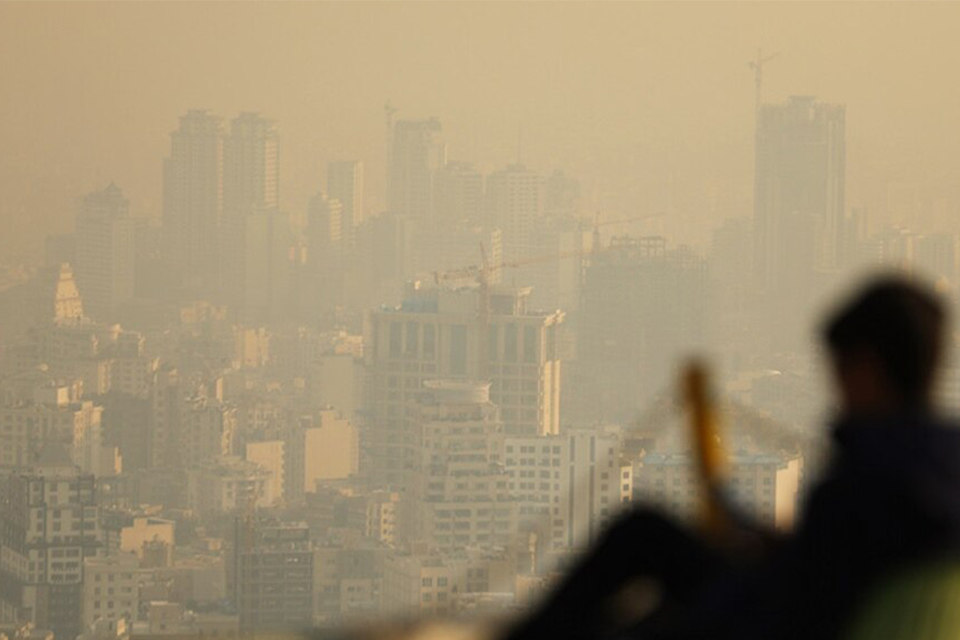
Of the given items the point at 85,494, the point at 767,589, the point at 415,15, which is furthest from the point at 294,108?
the point at 767,589

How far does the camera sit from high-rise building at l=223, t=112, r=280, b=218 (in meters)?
67.7

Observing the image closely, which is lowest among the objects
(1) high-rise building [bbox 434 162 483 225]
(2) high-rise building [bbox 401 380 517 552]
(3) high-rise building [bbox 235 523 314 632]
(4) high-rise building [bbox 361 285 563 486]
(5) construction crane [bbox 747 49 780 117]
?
(3) high-rise building [bbox 235 523 314 632]

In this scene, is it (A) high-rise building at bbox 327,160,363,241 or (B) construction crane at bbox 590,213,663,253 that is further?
(A) high-rise building at bbox 327,160,363,241

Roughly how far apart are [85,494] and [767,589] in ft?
150

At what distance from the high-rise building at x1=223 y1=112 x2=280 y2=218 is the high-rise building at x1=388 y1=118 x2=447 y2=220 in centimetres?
339

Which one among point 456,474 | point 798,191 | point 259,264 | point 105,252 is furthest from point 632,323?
point 105,252

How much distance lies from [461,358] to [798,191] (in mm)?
11903

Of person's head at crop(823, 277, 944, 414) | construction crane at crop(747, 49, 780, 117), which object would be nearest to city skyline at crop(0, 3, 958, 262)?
construction crane at crop(747, 49, 780, 117)

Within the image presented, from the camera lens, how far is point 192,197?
2645 inches

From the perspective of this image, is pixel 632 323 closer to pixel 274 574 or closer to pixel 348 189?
pixel 348 189

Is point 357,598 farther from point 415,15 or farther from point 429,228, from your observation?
point 415,15

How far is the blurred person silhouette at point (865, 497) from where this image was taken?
1.27 metres

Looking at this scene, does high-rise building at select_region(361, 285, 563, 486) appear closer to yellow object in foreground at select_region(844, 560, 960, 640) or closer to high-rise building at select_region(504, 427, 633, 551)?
high-rise building at select_region(504, 427, 633, 551)

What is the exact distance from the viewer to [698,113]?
73062mm
